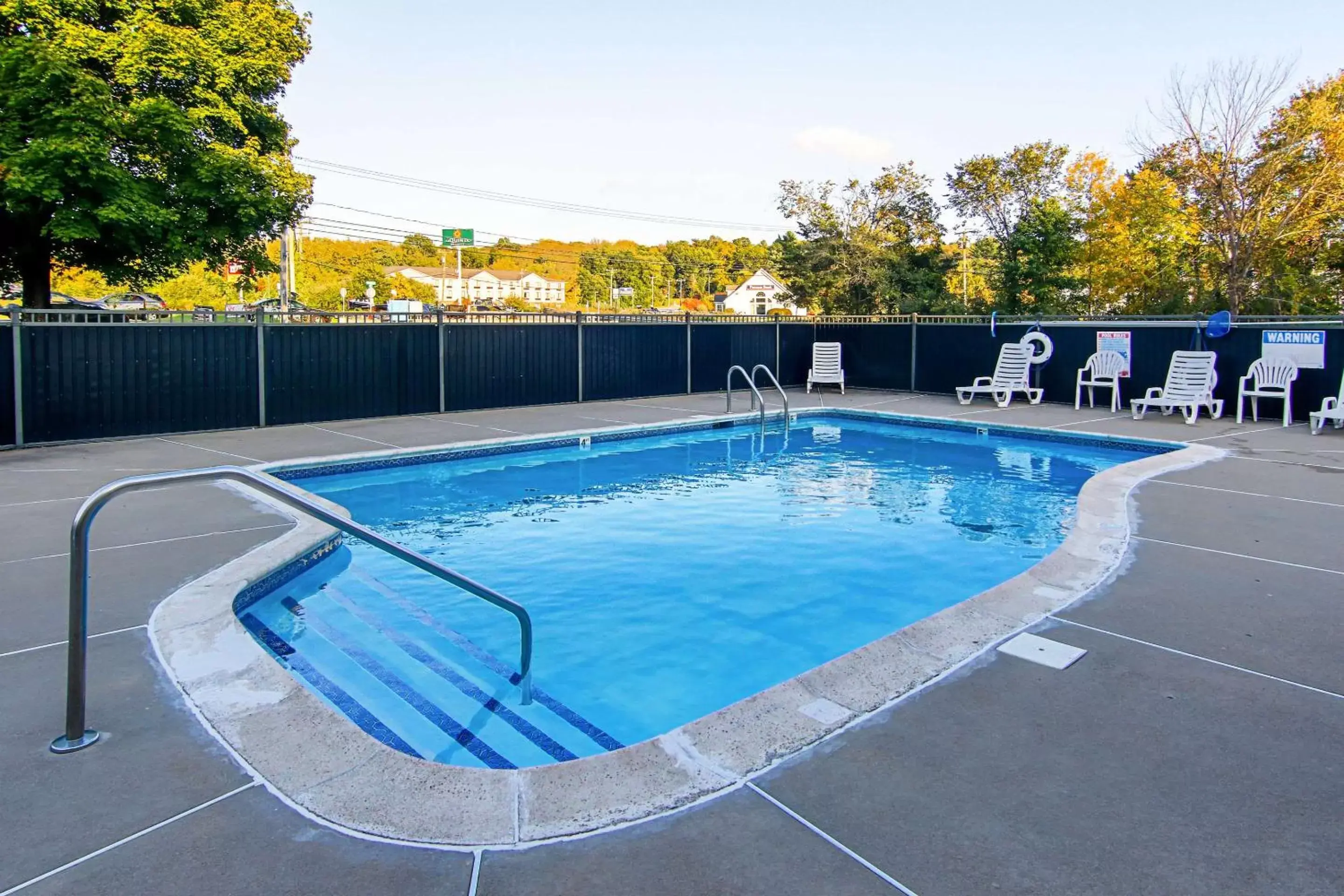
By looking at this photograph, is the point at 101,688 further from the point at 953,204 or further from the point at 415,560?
the point at 953,204

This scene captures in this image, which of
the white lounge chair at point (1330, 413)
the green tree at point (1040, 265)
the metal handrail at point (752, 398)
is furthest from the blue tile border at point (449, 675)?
the green tree at point (1040, 265)

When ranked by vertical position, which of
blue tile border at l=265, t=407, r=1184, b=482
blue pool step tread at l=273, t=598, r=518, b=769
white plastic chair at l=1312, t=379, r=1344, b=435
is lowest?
blue pool step tread at l=273, t=598, r=518, b=769

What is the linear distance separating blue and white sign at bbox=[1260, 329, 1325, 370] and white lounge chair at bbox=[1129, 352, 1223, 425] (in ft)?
2.12

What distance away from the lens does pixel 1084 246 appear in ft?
80.1

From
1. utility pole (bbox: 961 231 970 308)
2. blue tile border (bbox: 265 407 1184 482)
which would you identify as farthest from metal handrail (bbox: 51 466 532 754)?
utility pole (bbox: 961 231 970 308)

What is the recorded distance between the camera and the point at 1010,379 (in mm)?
13531

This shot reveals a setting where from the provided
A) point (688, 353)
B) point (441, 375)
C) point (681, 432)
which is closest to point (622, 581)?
point (681, 432)

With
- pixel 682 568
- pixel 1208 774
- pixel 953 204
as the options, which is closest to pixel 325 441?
pixel 682 568

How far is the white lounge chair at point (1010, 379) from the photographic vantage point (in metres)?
13.4

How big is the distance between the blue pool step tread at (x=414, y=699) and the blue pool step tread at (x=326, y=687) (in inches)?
6.8

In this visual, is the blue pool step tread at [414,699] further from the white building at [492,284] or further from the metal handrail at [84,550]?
the white building at [492,284]

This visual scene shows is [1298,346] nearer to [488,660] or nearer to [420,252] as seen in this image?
[488,660]

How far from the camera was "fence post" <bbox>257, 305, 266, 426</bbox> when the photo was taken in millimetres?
10055

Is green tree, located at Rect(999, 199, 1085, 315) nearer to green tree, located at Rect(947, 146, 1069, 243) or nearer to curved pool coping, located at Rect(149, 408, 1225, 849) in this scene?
green tree, located at Rect(947, 146, 1069, 243)
